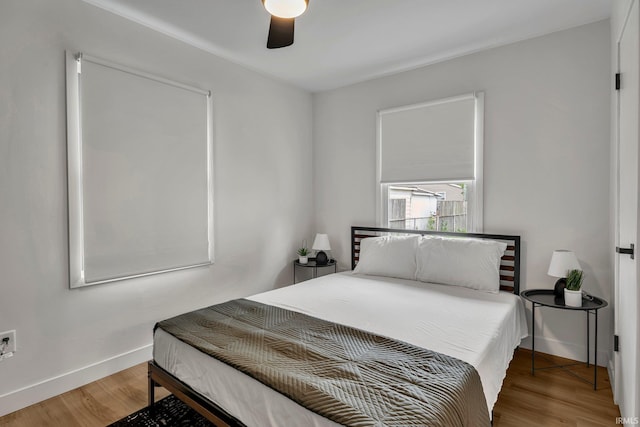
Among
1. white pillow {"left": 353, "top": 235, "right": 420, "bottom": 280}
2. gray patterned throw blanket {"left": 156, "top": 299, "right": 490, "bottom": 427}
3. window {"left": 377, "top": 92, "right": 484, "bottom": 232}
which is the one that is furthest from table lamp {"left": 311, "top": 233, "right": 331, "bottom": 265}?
gray patterned throw blanket {"left": 156, "top": 299, "right": 490, "bottom": 427}

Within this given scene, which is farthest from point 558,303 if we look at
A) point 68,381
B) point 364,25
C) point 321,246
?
point 68,381

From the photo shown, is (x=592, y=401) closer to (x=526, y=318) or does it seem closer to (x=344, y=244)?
(x=526, y=318)

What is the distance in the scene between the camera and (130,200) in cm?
263

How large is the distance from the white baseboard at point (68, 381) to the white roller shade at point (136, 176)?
62 cm

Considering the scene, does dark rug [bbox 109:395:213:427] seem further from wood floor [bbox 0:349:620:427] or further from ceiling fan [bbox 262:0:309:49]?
ceiling fan [bbox 262:0:309:49]

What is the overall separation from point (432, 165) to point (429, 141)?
0.81ft

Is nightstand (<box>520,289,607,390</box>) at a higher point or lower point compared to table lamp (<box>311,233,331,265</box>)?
lower

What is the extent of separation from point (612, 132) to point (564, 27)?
0.94m

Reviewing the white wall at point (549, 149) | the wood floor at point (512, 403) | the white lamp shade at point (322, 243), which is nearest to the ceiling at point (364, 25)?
the white wall at point (549, 149)

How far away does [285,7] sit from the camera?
1.76m

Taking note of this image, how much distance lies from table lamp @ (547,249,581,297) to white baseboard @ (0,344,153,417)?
3.23 meters

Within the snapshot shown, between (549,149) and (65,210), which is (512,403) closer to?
(549,149)

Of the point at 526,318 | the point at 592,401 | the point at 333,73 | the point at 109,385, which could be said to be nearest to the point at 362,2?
the point at 333,73

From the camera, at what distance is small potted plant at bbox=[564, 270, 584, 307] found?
241 cm
